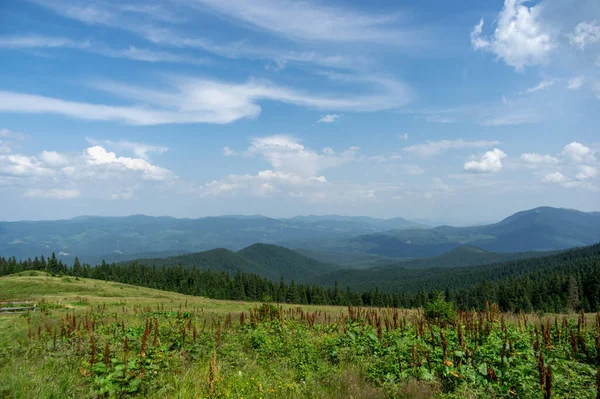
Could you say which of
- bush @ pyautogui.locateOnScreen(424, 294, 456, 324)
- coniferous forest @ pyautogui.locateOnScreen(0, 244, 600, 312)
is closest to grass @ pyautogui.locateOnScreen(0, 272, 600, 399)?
bush @ pyautogui.locateOnScreen(424, 294, 456, 324)

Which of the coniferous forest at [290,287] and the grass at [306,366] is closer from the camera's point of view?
the grass at [306,366]

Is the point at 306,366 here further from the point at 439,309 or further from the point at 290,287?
the point at 290,287

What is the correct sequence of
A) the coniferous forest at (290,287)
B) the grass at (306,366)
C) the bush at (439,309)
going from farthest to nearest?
1. the coniferous forest at (290,287)
2. the bush at (439,309)
3. the grass at (306,366)

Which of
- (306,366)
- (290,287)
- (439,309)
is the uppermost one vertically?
(306,366)

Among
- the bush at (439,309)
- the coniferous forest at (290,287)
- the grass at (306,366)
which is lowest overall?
the coniferous forest at (290,287)

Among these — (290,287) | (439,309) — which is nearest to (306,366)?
(439,309)

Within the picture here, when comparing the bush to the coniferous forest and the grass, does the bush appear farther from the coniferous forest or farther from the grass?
the coniferous forest

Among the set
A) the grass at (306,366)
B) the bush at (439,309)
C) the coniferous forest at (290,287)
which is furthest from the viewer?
the coniferous forest at (290,287)

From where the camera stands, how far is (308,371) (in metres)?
8.29

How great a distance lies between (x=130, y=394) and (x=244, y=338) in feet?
17.4

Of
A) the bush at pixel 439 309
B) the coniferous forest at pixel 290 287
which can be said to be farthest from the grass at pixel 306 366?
the coniferous forest at pixel 290 287

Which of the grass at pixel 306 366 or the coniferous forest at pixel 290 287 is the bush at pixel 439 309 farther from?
the coniferous forest at pixel 290 287

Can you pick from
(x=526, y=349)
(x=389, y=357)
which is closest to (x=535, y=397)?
(x=526, y=349)

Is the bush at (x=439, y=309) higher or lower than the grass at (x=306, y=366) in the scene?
lower
